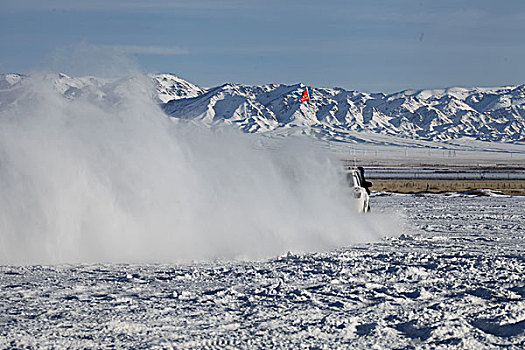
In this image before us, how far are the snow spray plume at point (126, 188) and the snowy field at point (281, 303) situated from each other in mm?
1426

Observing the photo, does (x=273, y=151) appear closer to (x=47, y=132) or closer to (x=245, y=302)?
(x=47, y=132)

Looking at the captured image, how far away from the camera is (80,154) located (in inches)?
549

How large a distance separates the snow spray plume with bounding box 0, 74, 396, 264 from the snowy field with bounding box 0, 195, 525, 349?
143cm

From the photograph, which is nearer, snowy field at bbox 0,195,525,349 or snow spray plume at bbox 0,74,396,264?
snowy field at bbox 0,195,525,349

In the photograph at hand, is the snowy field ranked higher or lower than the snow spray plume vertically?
lower

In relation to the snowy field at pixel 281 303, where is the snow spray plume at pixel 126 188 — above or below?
above

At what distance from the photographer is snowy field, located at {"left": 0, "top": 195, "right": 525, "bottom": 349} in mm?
7566

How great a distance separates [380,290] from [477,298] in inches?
50.6

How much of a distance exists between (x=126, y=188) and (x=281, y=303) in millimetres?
6006

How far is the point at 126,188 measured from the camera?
14.5 m

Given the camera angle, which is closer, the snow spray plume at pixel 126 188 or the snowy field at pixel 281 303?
the snowy field at pixel 281 303

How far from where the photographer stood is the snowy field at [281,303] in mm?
7566

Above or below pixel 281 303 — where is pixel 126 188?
above

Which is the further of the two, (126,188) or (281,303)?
(126,188)
